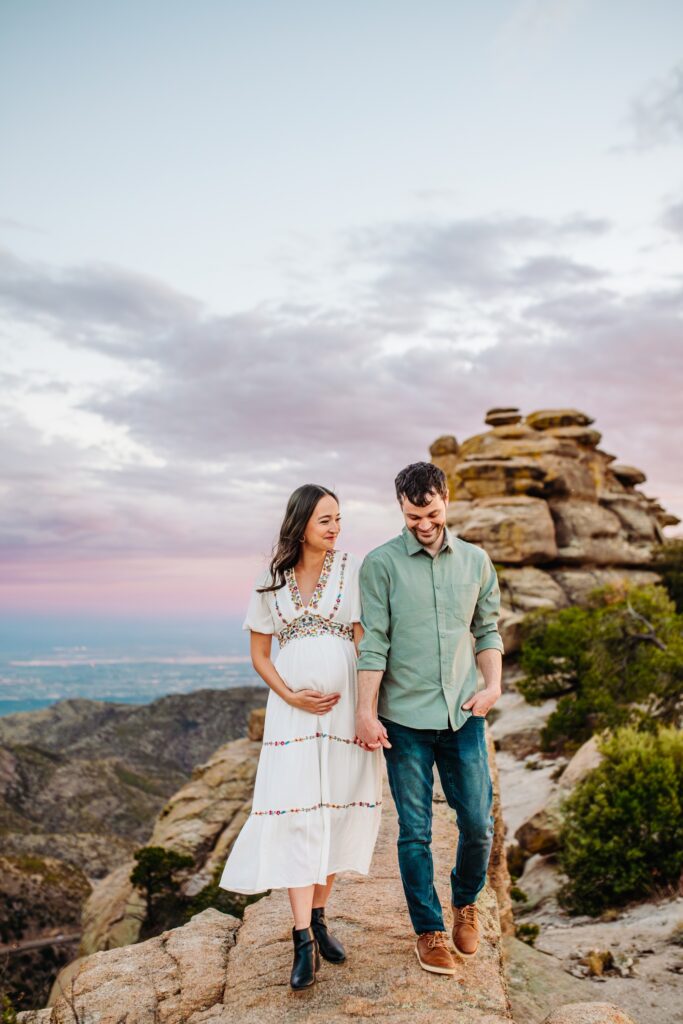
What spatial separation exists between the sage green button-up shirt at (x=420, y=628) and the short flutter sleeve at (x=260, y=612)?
1.87 ft

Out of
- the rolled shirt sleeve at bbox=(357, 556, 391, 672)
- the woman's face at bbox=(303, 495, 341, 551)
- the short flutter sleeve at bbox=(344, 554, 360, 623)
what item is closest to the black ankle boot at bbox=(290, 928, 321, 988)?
the rolled shirt sleeve at bbox=(357, 556, 391, 672)

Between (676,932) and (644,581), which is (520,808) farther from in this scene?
(644,581)

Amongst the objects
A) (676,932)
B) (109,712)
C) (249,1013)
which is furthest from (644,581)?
(109,712)

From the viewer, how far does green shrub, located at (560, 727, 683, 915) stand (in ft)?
34.2

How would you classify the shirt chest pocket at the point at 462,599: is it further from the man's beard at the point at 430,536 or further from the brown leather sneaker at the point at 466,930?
the brown leather sneaker at the point at 466,930

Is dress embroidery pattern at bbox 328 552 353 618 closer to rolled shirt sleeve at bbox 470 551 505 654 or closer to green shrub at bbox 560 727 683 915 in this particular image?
rolled shirt sleeve at bbox 470 551 505 654

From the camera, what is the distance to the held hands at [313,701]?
4.09 m

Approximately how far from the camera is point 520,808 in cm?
1758

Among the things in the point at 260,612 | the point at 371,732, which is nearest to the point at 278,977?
the point at 371,732

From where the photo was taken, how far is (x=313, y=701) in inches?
161

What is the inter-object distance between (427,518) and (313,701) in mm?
1123

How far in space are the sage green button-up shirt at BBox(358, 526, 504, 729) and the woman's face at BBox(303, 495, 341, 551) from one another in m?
0.24

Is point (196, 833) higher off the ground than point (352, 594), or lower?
lower

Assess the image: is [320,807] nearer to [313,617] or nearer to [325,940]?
[325,940]
